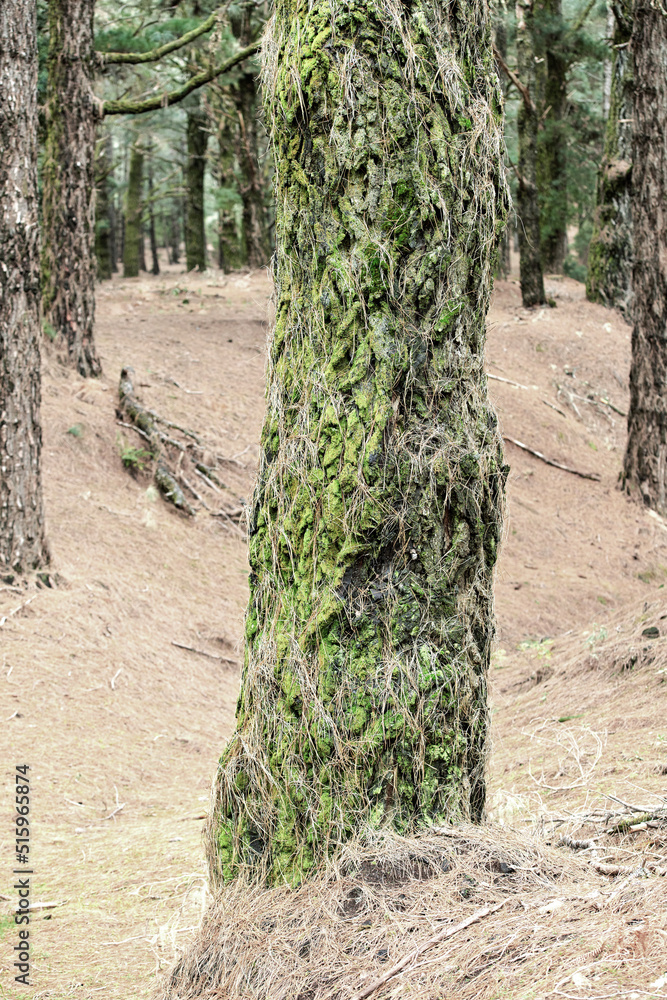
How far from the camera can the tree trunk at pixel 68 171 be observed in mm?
10273

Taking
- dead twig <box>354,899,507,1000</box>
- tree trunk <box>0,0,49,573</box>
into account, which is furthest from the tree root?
dead twig <box>354,899,507,1000</box>

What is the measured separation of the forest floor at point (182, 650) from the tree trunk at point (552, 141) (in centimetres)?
784

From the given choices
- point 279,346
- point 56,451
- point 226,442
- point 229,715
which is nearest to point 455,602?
point 279,346

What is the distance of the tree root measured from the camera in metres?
9.45

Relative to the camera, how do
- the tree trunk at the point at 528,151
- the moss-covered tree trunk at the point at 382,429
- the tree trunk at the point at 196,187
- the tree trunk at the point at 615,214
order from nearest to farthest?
the moss-covered tree trunk at the point at 382,429 < the tree trunk at the point at 528,151 < the tree trunk at the point at 615,214 < the tree trunk at the point at 196,187

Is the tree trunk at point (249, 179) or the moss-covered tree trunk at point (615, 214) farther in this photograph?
the tree trunk at point (249, 179)

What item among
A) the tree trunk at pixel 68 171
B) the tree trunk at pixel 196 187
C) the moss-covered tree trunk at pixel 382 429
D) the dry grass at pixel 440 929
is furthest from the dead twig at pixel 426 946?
the tree trunk at pixel 196 187

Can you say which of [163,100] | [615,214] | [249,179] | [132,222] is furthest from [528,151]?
[132,222]

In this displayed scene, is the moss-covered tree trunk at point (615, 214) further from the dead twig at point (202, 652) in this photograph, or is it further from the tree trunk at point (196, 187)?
the dead twig at point (202, 652)

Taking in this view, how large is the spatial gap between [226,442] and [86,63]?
4.82 m

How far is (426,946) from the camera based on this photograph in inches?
92.7

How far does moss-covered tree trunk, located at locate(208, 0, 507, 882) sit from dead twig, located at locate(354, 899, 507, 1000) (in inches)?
13.5

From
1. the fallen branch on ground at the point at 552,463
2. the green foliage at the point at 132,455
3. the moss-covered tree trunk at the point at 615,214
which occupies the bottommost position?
the fallen branch on ground at the point at 552,463

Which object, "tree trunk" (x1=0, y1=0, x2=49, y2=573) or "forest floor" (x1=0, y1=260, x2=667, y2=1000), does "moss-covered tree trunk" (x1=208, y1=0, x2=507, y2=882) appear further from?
"tree trunk" (x1=0, y1=0, x2=49, y2=573)
